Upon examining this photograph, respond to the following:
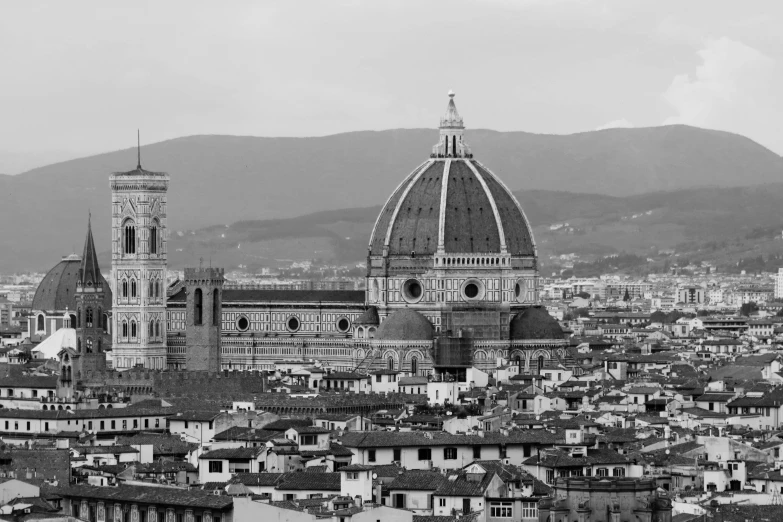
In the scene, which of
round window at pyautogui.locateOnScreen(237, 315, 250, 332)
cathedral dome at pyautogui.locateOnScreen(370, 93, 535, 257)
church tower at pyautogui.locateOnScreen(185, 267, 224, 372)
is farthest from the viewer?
round window at pyautogui.locateOnScreen(237, 315, 250, 332)

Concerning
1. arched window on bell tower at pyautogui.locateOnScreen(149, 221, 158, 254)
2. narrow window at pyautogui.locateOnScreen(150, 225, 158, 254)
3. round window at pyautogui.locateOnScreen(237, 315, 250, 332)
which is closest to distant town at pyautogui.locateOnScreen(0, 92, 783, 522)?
round window at pyautogui.locateOnScreen(237, 315, 250, 332)

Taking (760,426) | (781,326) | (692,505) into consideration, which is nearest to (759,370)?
(760,426)

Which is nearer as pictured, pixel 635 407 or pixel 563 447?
pixel 563 447

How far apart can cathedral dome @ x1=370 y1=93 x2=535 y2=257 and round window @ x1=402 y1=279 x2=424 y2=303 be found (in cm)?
148

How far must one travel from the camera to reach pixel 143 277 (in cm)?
13162

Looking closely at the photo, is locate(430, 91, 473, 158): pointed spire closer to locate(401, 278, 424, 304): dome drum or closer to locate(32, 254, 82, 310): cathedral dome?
locate(401, 278, 424, 304): dome drum

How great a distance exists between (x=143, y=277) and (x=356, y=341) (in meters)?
11.3

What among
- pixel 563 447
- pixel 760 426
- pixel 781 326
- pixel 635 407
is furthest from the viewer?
pixel 781 326

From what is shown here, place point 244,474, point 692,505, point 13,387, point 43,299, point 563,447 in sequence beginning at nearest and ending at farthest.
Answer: point 692,505, point 244,474, point 563,447, point 13,387, point 43,299

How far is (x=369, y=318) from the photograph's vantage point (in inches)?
5084

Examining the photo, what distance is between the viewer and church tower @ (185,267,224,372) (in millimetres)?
129000

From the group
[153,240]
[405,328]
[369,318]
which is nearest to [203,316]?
[153,240]

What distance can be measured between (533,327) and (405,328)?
6850 mm

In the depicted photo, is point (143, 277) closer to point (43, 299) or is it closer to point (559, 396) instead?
point (43, 299)
